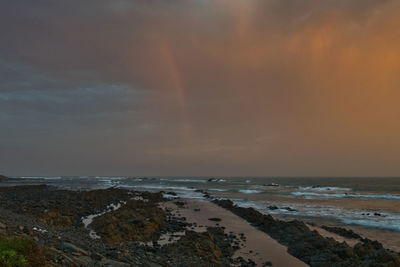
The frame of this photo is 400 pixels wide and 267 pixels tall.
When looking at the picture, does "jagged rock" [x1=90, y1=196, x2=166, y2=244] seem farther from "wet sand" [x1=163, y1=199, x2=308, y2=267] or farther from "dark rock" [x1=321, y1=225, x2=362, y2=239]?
"dark rock" [x1=321, y1=225, x2=362, y2=239]

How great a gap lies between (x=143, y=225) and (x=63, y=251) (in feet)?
31.4

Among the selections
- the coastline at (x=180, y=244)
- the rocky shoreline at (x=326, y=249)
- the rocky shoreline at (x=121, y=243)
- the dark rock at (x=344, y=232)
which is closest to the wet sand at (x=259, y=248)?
the coastline at (x=180, y=244)

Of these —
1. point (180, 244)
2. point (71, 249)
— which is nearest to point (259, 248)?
point (180, 244)

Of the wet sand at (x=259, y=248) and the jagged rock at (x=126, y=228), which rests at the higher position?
the jagged rock at (x=126, y=228)

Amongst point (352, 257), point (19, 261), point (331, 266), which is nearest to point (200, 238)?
point (331, 266)

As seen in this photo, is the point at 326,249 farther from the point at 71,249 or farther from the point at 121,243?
the point at 71,249

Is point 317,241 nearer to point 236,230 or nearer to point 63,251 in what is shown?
point 236,230

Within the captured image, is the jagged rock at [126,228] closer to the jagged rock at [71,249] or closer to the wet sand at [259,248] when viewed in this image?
the wet sand at [259,248]

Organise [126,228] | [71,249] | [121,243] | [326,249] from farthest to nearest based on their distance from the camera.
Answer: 1. [126,228]
2. [326,249]
3. [121,243]
4. [71,249]

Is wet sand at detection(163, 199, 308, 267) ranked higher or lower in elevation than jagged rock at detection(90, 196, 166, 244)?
lower

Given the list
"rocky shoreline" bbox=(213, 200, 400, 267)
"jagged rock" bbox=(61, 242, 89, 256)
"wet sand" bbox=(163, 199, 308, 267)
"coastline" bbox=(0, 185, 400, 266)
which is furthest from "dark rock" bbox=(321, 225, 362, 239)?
"jagged rock" bbox=(61, 242, 89, 256)

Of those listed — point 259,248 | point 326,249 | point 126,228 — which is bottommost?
point 259,248

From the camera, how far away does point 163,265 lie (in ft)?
33.6

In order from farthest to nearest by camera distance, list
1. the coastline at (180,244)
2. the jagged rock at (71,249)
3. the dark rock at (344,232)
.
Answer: the dark rock at (344,232) → the coastline at (180,244) → the jagged rock at (71,249)
